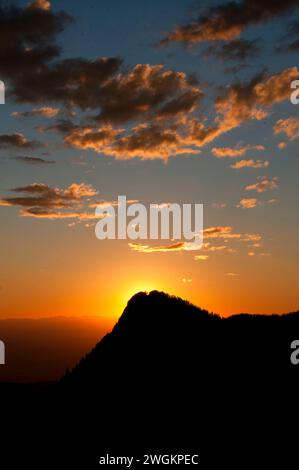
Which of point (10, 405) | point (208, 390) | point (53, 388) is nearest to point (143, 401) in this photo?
point (208, 390)

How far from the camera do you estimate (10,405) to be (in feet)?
59.1

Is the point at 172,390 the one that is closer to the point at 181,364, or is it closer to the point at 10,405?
the point at 181,364

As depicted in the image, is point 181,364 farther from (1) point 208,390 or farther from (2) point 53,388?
(2) point 53,388

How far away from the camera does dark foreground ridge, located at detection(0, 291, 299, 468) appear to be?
13602 mm

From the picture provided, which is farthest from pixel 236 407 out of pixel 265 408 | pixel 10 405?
pixel 10 405

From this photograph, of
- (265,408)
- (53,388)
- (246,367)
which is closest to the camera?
(265,408)

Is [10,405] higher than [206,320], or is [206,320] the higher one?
[206,320]

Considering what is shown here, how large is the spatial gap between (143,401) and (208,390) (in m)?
1.90

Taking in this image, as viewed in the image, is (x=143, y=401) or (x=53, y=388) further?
(x=53, y=388)

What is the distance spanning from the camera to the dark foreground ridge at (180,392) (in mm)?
13602

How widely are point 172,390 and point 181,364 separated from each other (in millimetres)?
895

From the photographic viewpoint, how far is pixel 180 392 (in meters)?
14.7
